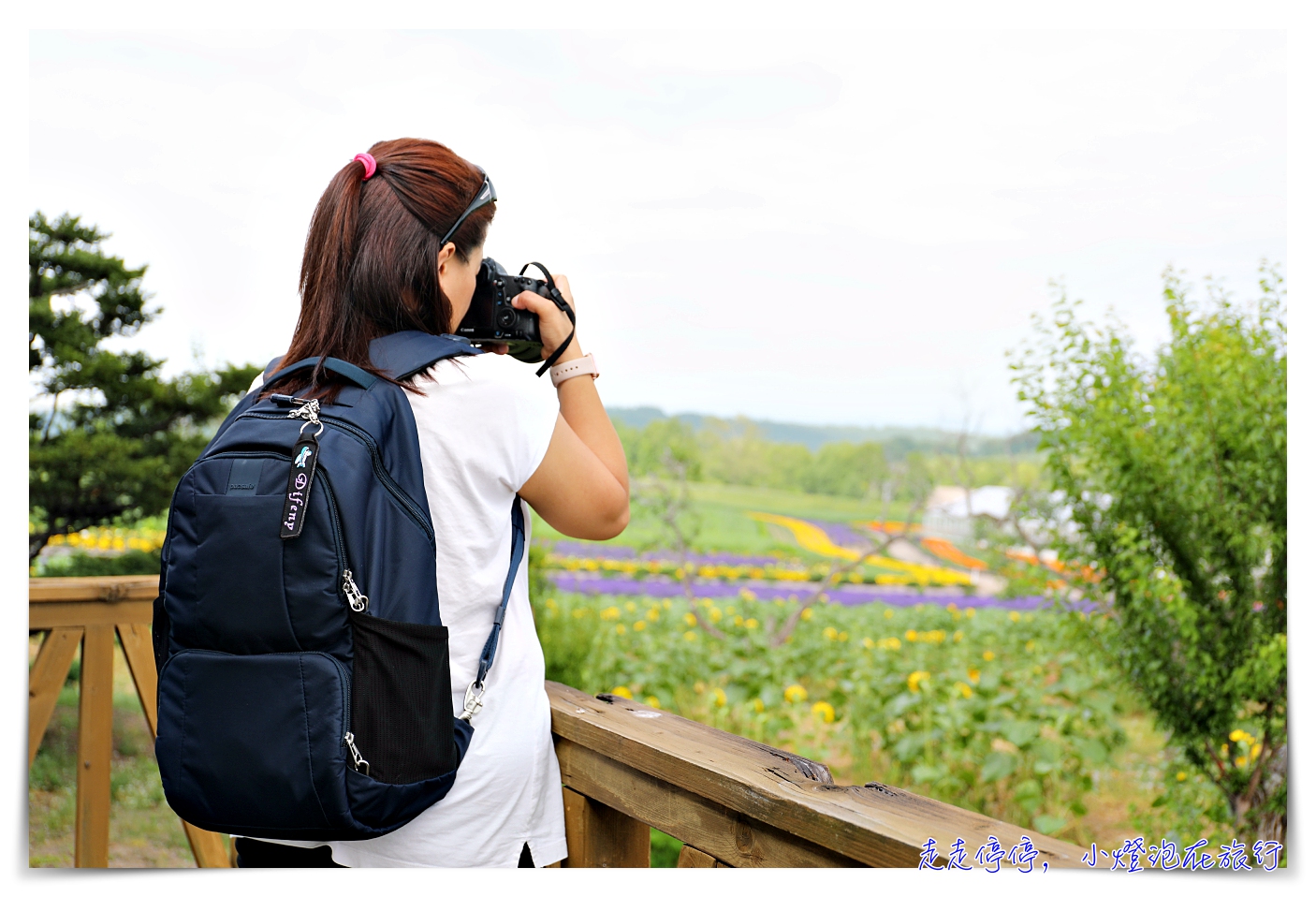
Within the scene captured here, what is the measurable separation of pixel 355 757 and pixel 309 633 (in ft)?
0.42

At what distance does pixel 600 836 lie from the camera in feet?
3.93

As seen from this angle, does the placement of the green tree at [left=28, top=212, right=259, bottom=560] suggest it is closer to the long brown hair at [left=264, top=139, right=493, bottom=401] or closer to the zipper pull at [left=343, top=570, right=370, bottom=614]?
the long brown hair at [left=264, top=139, right=493, bottom=401]

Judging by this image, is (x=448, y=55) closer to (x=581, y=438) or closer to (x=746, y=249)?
(x=581, y=438)

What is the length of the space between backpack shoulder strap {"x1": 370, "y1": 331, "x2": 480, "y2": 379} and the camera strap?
15cm

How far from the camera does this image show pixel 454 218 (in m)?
1.03

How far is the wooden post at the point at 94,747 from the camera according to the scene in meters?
1.92

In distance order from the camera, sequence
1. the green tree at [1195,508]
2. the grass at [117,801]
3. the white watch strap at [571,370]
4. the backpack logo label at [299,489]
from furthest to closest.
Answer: the grass at [117,801] → the green tree at [1195,508] → the white watch strap at [571,370] → the backpack logo label at [299,489]

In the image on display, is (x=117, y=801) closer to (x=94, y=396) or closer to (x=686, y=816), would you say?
(x=94, y=396)

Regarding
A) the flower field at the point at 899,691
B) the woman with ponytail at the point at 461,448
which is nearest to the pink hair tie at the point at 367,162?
the woman with ponytail at the point at 461,448

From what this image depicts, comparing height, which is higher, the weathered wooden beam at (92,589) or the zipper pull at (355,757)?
the zipper pull at (355,757)

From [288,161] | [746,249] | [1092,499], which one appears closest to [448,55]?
[288,161]

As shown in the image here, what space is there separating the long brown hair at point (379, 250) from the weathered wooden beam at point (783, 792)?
535 mm

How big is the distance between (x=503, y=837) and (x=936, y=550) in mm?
5728

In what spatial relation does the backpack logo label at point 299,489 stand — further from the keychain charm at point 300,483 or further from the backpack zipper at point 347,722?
the backpack zipper at point 347,722
